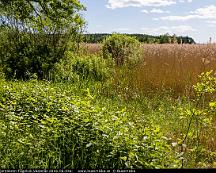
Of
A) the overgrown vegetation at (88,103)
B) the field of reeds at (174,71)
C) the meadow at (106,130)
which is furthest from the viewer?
the field of reeds at (174,71)

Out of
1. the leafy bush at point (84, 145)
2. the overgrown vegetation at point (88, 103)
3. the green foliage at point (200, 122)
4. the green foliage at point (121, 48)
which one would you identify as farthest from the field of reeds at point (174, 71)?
the leafy bush at point (84, 145)

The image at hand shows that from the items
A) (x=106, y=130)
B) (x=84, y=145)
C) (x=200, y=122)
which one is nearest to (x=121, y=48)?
(x=200, y=122)

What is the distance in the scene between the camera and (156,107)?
8.84m

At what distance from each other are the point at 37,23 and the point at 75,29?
3.86 ft

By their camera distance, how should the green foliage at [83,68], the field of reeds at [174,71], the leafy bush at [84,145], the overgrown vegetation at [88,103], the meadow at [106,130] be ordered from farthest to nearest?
the green foliage at [83,68]
the field of reeds at [174,71]
the overgrown vegetation at [88,103]
the meadow at [106,130]
the leafy bush at [84,145]

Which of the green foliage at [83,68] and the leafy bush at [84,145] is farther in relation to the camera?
the green foliage at [83,68]

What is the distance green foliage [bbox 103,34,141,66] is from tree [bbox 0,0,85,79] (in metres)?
2.92

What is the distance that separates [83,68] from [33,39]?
5.40 ft

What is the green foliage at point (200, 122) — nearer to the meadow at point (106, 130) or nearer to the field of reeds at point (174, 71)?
the meadow at point (106, 130)

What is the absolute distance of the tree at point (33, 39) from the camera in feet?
40.0

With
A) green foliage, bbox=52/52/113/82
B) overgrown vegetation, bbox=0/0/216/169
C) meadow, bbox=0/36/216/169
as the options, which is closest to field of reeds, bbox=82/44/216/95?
overgrown vegetation, bbox=0/0/216/169

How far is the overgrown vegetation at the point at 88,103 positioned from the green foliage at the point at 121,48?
40mm

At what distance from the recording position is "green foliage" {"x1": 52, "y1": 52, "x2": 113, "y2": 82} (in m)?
12.0

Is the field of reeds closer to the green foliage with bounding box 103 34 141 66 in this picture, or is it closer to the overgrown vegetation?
the overgrown vegetation
